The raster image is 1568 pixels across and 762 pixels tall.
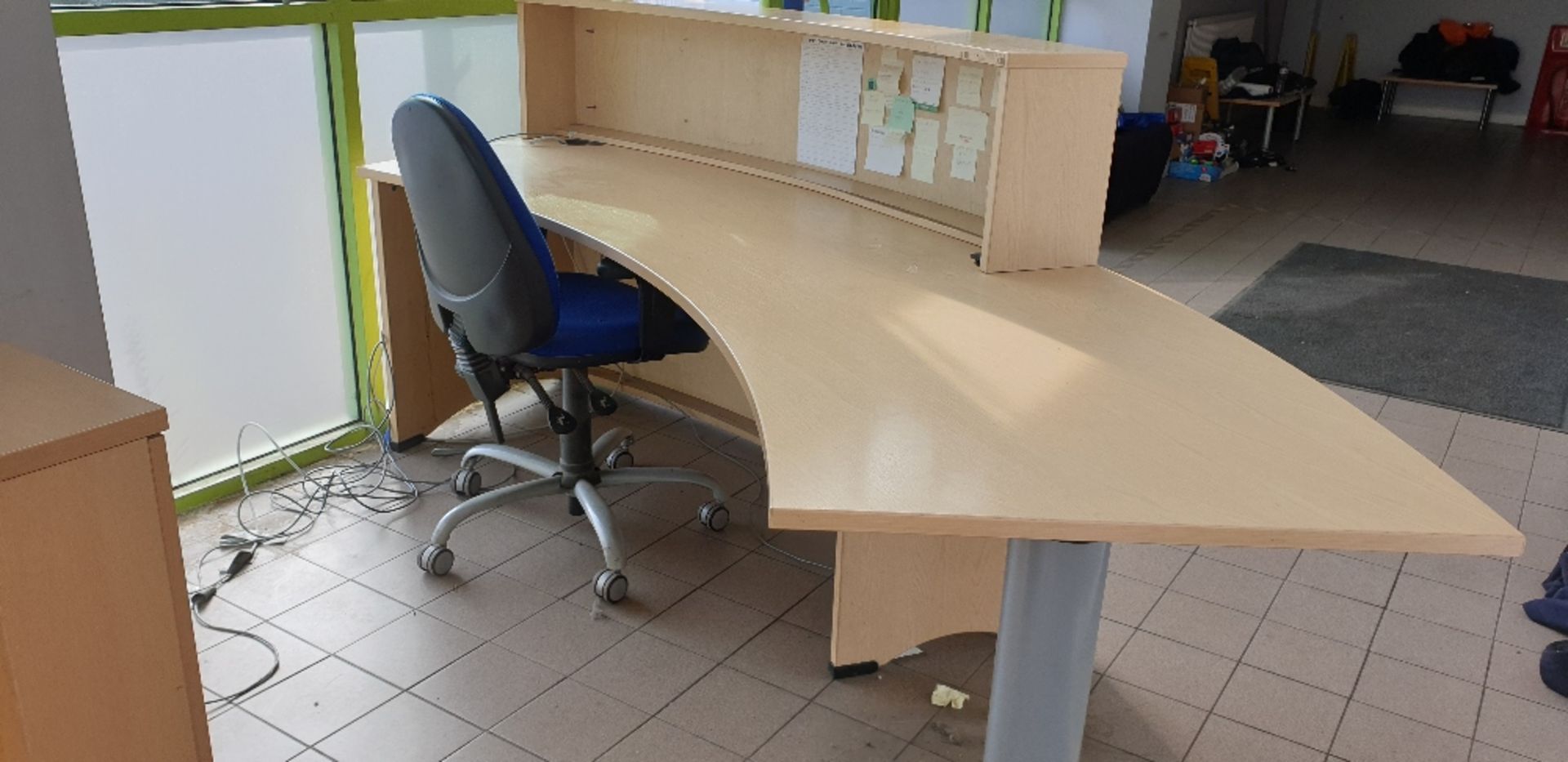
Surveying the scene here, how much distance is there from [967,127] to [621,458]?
136 centimetres

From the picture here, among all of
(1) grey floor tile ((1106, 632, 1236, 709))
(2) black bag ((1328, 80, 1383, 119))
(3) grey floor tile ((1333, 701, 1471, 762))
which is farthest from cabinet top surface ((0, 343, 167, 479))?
(2) black bag ((1328, 80, 1383, 119))

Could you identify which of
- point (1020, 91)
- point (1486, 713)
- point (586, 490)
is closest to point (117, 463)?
point (586, 490)

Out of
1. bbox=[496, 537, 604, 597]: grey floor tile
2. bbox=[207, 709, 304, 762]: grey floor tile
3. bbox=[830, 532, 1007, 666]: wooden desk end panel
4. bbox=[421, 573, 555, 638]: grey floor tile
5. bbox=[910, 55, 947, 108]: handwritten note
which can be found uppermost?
bbox=[910, 55, 947, 108]: handwritten note

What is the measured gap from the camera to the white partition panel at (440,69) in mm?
3287

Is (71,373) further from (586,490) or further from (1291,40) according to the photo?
(1291,40)

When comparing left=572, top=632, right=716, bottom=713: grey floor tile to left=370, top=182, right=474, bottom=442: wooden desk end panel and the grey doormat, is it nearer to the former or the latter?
left=370, top=182, right=474, bottom=442: wooden desk end panel

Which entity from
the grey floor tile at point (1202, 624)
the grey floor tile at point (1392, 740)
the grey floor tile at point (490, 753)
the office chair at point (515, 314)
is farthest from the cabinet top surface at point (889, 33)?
the grey floor tile at point (490, 753)

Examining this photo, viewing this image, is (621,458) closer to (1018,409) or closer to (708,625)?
(708,625)

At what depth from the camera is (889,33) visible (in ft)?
8.36

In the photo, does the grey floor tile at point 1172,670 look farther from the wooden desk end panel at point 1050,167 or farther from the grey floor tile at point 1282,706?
the wooden desk end panel at point 1050,167

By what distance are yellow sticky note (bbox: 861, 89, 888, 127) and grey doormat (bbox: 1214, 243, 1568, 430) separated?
6.95ft

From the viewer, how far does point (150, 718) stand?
1.81m

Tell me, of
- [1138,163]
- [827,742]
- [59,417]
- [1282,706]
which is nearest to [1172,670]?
[1282,706]

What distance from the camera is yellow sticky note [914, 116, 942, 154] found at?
8.70 feet
